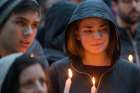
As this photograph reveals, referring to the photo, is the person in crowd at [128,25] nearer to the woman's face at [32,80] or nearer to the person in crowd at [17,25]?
the person in crowd at [17,25]

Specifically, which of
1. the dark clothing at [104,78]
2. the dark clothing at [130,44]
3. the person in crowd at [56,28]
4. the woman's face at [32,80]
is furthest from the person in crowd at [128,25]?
the woman's face at [32,80]

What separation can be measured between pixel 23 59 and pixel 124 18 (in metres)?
2.74

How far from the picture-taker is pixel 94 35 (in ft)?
14.8

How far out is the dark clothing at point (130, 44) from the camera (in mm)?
5543

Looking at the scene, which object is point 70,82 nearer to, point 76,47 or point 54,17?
point 76,47

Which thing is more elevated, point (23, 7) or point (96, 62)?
→ point (23, 7)

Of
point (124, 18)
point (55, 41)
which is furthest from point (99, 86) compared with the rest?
point (124, 18)

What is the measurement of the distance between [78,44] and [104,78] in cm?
42

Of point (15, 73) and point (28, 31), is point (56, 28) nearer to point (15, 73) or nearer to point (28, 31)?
point (28, 31)

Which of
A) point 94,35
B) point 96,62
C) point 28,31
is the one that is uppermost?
point 28,31

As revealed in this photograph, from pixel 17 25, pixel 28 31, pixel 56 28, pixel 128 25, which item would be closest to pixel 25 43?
pixel 28 31

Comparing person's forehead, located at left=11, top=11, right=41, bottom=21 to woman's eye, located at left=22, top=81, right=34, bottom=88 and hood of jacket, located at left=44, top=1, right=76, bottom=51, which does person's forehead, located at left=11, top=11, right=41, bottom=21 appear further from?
hood of jacket, located at left=44, top=1, right=76, bottom=51

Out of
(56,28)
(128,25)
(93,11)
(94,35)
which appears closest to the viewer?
(94,35)

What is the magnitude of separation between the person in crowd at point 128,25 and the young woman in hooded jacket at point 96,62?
0.81 metres
